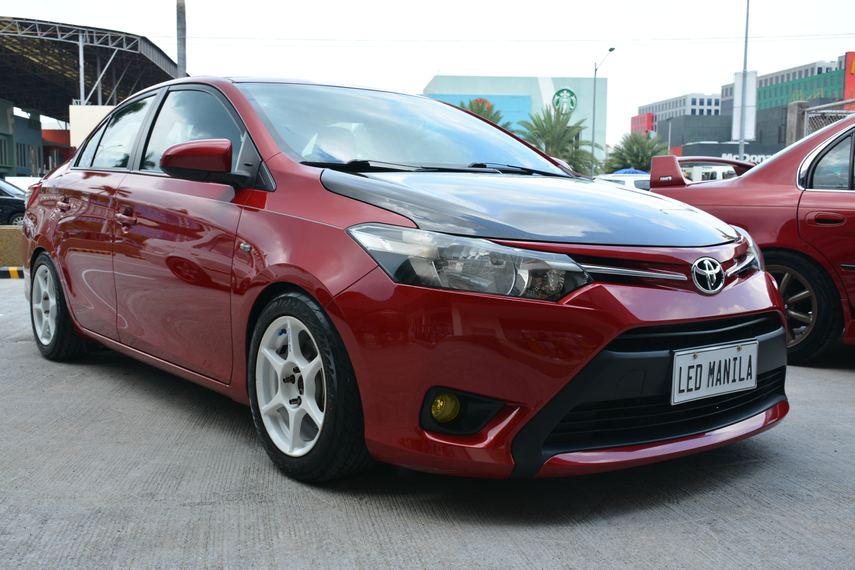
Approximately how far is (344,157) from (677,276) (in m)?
1.29

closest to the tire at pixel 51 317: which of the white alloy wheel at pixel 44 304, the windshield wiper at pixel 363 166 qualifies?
the white alloy wheel at pixel 44 304

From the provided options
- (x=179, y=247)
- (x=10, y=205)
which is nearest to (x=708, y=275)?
(x=179, y=247)

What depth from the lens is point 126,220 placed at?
11.2ft

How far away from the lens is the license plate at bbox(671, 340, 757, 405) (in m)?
2.24

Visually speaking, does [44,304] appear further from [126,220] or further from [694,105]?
[694,105]

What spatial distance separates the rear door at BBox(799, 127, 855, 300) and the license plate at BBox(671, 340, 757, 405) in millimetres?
2171

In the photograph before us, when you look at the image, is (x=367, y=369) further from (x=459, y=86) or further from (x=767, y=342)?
(x=459, y=86)

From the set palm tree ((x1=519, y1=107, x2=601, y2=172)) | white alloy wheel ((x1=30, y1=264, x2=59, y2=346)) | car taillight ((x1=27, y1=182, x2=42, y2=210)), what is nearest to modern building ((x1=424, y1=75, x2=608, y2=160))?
palm tree ((x1=519, y1=107, x2=601, y2=172))

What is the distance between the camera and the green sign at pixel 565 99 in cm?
6162

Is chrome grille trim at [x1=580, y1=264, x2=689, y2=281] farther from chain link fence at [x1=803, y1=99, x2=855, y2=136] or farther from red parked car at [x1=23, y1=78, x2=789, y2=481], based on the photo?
chain link fence at [x1=803, y1=99, x2=855, y2=136]

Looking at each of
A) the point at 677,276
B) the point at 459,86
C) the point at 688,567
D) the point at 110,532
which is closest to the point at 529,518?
the point at 688,567

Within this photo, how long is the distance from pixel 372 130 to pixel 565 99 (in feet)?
202

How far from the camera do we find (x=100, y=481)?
2.58 metres

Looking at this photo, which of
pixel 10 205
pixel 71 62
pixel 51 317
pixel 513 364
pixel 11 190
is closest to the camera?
pixel 513 364
